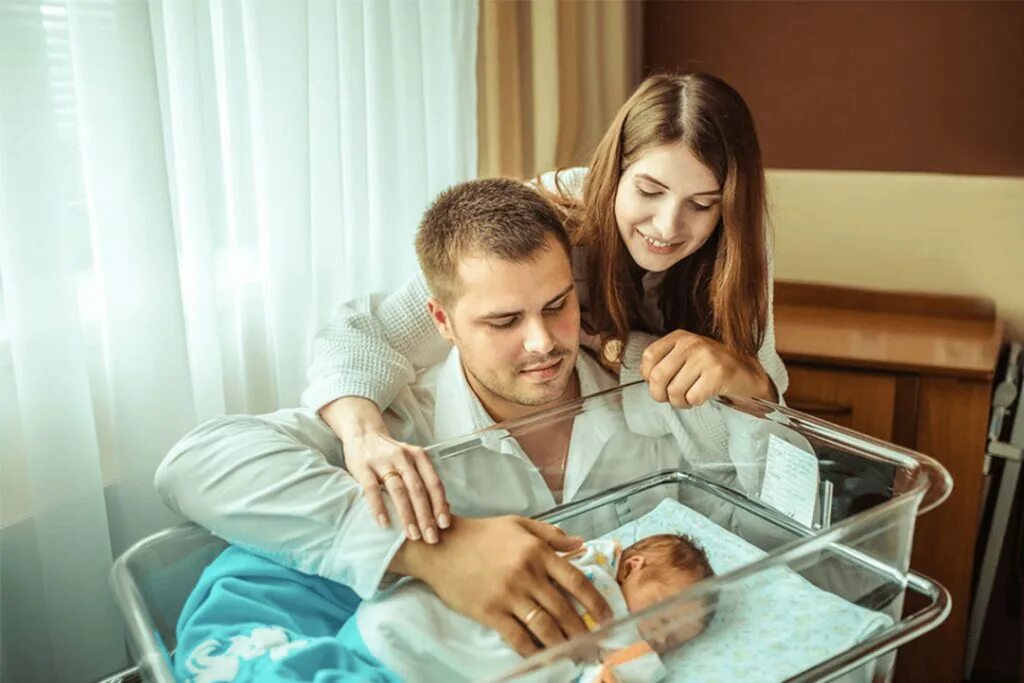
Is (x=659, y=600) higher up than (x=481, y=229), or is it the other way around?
(x=481, y=229)

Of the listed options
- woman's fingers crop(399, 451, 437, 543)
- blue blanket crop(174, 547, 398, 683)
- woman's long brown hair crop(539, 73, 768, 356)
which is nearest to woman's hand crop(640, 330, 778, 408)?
woman's long brown hair crop(539, 73, 768, 356)

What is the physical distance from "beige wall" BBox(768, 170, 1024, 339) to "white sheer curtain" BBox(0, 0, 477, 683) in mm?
1034

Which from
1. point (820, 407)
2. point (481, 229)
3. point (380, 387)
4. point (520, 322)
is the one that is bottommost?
point (820, 407)

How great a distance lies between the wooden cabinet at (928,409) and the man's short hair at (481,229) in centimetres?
79

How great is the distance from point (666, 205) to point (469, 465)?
0.45 metres

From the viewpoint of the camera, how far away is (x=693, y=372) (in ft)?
4.08

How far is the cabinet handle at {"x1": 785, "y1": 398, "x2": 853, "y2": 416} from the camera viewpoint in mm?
1861

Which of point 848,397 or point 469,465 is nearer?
point 469,465

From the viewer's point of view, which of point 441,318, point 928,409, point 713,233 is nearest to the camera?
point 441,318

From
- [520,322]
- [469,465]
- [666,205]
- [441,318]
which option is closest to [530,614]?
[469,465]

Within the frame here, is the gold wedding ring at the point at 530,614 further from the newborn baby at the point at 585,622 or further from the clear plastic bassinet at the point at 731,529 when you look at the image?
the clear plastic bassinet at the point at 731,529

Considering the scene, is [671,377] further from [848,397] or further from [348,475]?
[848,397]

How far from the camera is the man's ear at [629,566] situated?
3.56ft

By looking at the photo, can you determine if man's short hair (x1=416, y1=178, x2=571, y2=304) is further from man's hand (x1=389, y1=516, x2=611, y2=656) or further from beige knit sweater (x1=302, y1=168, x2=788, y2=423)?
man's hand (x1=389, y1=516, x2=611, y2=656)
